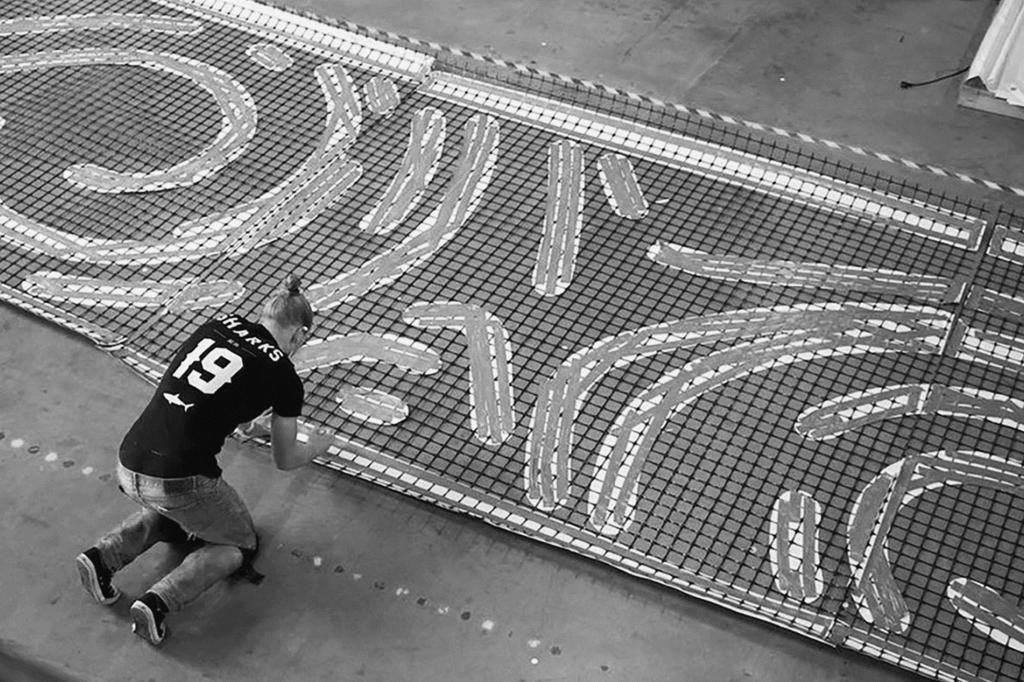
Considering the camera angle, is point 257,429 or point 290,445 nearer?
point 290,445

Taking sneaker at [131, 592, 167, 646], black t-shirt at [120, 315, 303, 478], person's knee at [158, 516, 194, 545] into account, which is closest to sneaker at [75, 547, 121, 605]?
sneaker at [131, 592, 167, 646]

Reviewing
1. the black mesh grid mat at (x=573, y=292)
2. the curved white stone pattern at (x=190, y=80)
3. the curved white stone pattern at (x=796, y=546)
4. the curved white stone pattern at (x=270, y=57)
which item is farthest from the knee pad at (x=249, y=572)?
the curved white stone pattern at (x=270, y=57)

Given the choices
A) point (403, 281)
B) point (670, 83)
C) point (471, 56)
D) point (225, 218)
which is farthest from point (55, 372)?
point (670, 83)

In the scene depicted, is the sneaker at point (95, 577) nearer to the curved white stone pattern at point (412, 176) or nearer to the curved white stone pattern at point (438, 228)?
the curved white stone pattern at point (438, 228)

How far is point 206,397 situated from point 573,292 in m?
2.46

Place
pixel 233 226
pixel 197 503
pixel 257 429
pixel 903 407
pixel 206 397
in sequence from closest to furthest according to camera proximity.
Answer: pixel 206 397, pixel 197 503, pixel 257 429, pixel 903 407, pixel 233 226

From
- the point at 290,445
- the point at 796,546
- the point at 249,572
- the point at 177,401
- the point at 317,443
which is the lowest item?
the point at 249,572

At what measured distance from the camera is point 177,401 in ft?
16.0

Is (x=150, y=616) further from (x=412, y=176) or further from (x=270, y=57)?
(x=270, y=57)

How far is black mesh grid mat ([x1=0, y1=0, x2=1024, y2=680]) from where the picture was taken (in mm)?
5617

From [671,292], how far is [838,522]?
165 cm

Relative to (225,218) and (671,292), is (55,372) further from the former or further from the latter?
(671,292)

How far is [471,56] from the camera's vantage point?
333 inches

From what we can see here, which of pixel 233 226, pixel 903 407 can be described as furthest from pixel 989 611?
pixel 233 226
